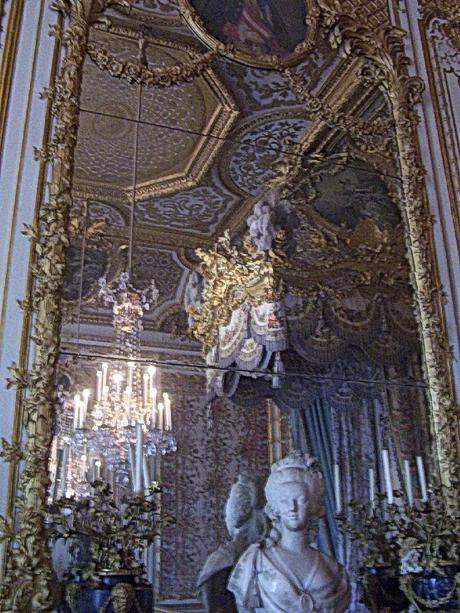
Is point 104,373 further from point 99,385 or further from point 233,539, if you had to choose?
point 233,539

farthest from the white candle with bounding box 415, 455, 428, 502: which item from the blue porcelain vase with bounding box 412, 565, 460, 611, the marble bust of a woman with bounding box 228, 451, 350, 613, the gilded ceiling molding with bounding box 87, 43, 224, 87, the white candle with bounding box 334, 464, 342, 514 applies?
the gilded ceiling molding with bounding box 87, 43, 224, 87

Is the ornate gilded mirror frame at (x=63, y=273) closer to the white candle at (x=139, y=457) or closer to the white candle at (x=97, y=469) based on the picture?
the white candle at (x=97, y=469)

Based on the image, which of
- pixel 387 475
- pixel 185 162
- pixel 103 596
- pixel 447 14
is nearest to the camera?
pixel 103 596

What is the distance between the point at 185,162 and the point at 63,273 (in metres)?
0.86


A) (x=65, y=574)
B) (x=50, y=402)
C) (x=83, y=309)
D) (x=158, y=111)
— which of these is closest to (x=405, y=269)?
(x=158, y=111)

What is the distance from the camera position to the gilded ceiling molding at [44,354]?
199 cm

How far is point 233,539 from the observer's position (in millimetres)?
2270

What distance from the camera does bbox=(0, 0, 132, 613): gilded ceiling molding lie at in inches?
78.5

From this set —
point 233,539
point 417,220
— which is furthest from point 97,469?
point 417,220

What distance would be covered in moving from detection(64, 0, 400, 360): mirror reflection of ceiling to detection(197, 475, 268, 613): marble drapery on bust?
0.60 metres

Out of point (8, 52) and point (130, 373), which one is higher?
point (8, 52)

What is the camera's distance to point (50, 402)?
7.18 feet

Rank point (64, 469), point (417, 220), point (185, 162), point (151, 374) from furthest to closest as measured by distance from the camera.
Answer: point (417, 220) < point (185, 162) < point (151, 374) < point (64, 469)

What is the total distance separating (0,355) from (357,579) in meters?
1.53
